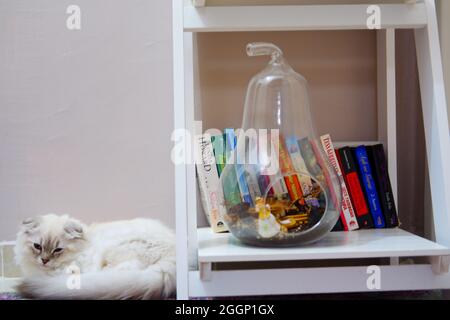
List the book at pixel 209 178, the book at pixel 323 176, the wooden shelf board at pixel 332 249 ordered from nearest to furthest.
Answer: the wooden shelf board at pixel 332 249, the book at pixel 323 176, the book at pixel 209 178

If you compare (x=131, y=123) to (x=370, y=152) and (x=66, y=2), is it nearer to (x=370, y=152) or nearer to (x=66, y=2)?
(x=66, y=2)

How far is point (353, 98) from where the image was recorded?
4.13ft

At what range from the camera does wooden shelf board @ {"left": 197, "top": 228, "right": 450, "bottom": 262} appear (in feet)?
2.80

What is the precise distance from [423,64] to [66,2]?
799mm

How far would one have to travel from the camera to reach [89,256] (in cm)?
119

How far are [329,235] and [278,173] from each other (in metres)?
0.21


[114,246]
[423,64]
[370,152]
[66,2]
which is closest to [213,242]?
[114,246]

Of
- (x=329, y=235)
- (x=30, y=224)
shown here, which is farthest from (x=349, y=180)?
(x=30, y=224)

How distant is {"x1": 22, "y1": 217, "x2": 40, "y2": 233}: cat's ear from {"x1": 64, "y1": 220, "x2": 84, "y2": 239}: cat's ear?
0.22 ft

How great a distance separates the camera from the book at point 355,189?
1.11 metres

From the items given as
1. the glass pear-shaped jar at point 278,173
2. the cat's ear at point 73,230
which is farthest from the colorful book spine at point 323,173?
the cat's ear at point 73,230

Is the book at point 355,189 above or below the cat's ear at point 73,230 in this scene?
above

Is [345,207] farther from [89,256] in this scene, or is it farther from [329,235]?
[89,256]

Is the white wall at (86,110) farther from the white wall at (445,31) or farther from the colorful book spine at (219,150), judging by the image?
the white wall at (445,31)
